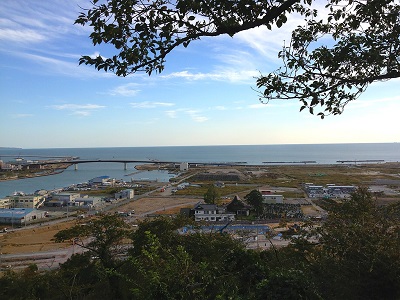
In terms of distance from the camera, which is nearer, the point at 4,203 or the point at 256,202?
the point at 256,202

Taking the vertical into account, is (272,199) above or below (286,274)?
below

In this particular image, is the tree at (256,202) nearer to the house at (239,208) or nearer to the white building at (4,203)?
the house at (239,208)

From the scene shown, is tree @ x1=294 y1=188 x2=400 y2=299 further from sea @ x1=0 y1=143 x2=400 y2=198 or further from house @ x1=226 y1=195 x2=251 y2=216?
sea @ x1=0 y1=143 x2=400 y2=198

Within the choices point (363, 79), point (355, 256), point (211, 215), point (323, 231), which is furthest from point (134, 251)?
point (211, 215)

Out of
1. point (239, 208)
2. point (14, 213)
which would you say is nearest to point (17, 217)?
point (14, 213)

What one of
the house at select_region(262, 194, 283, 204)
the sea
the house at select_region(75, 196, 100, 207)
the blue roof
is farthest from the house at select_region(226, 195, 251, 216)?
the sea

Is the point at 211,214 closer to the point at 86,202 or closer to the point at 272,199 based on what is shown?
the point at 272,199

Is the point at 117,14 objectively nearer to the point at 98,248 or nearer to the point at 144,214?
the point at 98,248

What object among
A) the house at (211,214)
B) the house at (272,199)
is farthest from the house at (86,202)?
the house at (272,199)
